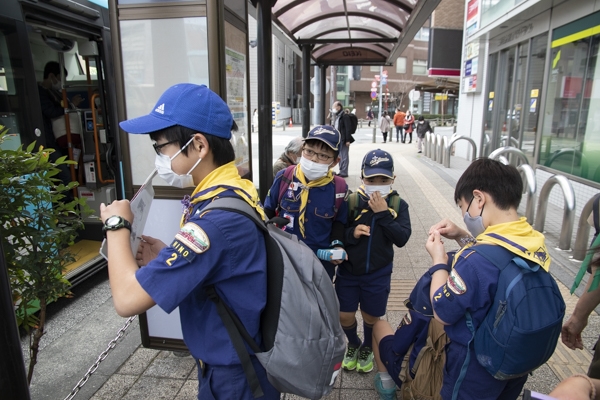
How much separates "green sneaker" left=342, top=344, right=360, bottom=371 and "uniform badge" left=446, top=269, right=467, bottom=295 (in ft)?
4.75

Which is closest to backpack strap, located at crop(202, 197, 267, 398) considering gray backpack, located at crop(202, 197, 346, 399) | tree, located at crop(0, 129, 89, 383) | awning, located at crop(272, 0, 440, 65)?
gray backpack, located at crop(202, 197, 346, 399)

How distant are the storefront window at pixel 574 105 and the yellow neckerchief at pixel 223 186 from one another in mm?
6517

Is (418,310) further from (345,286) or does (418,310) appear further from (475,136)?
(475,136)

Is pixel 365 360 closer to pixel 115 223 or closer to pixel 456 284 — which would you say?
pixel 456 284

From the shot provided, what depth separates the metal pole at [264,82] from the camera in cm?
455

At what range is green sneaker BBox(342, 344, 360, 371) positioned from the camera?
289cm

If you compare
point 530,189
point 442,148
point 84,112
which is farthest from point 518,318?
point 442,148

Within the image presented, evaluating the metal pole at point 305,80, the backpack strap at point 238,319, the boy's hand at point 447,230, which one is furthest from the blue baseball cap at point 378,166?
the metal pole at point 305,80

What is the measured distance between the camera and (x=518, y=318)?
61.3 inches

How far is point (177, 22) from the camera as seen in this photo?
2639 mm

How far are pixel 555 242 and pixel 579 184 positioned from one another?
6.57ft

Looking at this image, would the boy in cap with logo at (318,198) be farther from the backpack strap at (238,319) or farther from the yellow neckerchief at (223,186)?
the backpack strap at (238,319)

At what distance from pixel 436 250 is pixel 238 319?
994mm

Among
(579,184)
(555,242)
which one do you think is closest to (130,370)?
(555,242)
